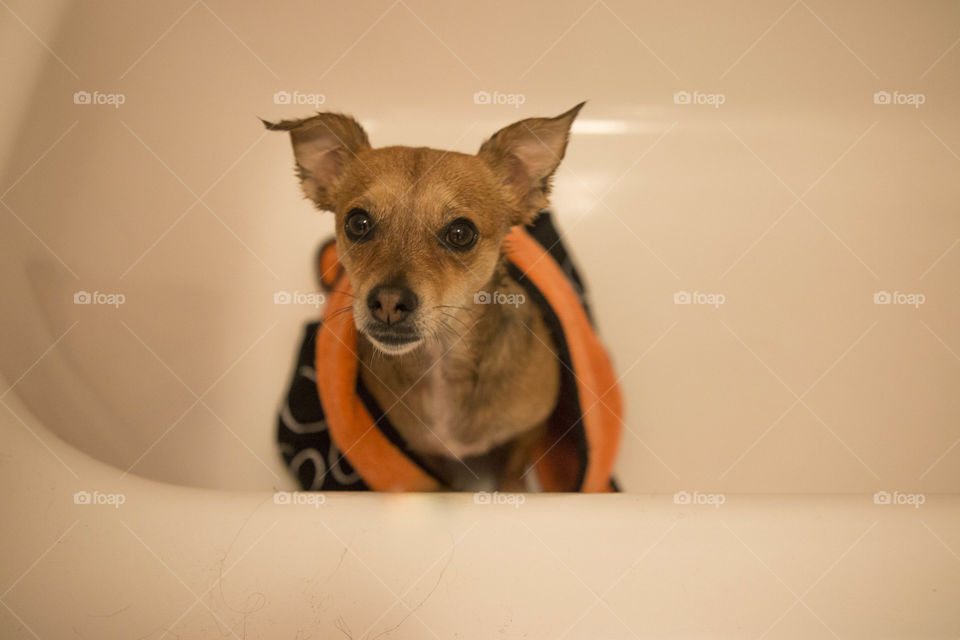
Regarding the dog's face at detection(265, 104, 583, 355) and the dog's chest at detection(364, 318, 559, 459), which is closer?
the dog's face at detection(265, 104, 583, 355)

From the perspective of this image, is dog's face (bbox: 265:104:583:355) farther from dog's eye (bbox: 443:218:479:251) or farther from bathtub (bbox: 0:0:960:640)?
bathtub (bbox: 0:0:960:640)

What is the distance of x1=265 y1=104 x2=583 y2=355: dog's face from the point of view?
1312 mm

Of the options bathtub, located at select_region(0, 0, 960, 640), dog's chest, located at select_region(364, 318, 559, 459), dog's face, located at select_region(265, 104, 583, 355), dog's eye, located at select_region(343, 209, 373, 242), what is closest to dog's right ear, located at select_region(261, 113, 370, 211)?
dog's face, located at select_region(265, 104, 583, 355)

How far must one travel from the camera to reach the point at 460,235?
4.67 ft

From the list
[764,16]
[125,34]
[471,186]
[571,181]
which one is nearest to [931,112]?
[764,16]

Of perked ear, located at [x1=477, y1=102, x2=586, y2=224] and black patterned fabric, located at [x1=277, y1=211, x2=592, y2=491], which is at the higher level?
perked ear, located at [x1=477, y1=102, x2=586, y2=224]

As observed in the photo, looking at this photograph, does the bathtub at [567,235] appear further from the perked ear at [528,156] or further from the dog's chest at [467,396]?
the perked ear at [528,156]

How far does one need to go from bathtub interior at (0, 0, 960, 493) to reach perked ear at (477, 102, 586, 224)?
0.83 m

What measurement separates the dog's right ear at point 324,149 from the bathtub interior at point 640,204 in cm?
76

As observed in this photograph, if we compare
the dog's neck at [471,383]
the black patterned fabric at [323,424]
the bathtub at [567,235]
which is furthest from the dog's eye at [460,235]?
the bathtub at [567,235]

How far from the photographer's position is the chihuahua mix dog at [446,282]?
1.35 meters

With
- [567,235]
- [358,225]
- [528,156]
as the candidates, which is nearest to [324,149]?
[358,225]

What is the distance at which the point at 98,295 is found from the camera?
66.5 inches

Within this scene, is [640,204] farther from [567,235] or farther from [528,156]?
[528,156]
